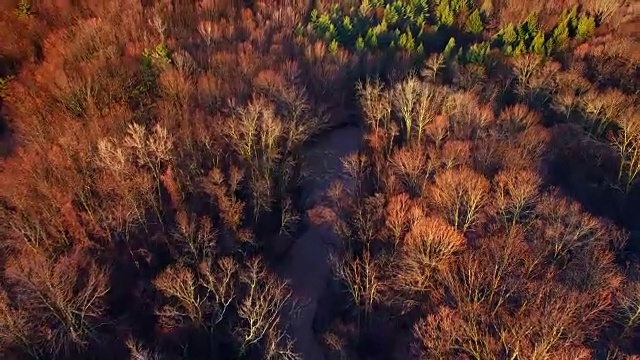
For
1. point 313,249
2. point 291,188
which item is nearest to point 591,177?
point 313,249

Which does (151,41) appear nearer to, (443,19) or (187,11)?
(187,11)

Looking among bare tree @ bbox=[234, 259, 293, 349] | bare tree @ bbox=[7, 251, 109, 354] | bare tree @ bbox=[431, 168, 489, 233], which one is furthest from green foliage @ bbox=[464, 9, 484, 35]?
bare tree @ bbox=[7, 251, 109, 354]

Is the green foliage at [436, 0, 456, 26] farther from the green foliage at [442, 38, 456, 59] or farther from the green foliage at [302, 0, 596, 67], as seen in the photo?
the green foliage at [442, 38, 456, 59]

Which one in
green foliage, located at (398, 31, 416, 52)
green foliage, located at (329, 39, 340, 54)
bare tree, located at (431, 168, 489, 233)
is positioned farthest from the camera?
green foliage, located at (398, 31, 416, 52)

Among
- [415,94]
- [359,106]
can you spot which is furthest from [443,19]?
[415,94]

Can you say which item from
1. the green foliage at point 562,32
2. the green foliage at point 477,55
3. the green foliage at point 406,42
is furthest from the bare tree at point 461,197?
the green foliage at point 562,32
